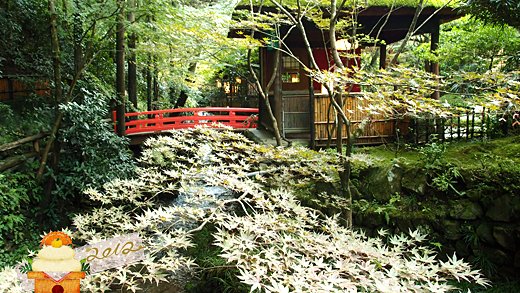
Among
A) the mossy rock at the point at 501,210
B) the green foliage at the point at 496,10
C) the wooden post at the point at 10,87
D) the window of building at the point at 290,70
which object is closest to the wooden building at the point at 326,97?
the window of building at the point at 290,70

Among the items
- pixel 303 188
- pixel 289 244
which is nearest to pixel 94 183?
pixel 303 188

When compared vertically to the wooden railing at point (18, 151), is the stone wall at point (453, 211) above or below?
below

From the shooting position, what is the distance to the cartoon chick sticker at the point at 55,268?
2041 millimetres

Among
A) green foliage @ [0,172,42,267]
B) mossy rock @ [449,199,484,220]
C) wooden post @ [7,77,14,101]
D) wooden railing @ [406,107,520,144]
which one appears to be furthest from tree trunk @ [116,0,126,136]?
mossy rock @ [449,199,484,220]

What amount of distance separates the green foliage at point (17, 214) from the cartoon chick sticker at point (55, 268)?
493 cm

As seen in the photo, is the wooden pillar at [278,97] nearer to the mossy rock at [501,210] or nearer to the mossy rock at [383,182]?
the mossy rock at [383,182]

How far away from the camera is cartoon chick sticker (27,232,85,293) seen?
6.70ft

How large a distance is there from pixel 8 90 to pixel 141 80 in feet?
16.9

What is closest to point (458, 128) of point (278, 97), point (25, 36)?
point (278, 97)

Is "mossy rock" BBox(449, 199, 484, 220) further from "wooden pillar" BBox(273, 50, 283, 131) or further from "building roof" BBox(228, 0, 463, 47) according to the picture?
"wooden pillar" BBox(273, 50, 283, 131)

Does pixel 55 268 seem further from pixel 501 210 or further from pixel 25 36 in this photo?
pixel 25 36

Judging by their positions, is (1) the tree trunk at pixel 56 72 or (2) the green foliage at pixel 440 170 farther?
(1) the tree trunk at pixel 56 72

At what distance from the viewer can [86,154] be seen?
309 inches

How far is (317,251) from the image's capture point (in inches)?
116
